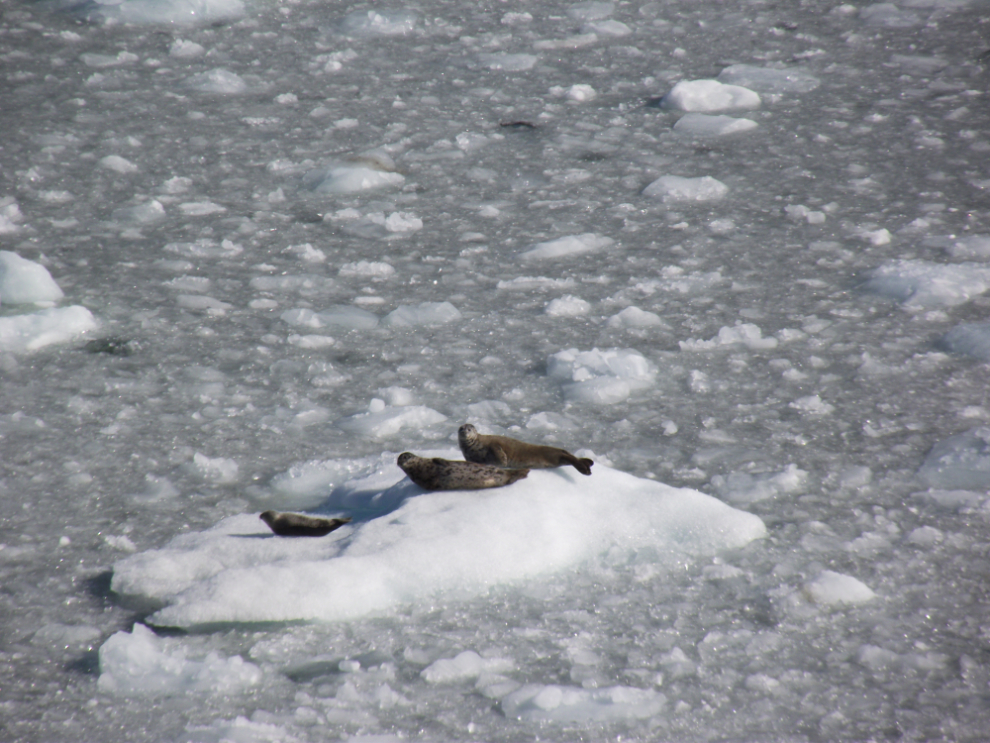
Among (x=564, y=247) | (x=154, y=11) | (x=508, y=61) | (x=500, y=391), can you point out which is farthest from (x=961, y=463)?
(x=154, y=11)

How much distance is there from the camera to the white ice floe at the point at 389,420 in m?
2.47

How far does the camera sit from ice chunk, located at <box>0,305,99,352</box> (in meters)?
2.81

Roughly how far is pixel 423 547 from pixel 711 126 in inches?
124

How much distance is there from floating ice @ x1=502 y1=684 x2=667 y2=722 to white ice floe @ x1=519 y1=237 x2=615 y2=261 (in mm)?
2039

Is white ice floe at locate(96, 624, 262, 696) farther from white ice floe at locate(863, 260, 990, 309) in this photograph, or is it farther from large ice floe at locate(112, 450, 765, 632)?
white ice floe at locate(863, 260, 990, 309)

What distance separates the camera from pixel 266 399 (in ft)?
8.60

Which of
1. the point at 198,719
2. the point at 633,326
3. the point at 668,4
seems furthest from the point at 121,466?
the point at 668,4

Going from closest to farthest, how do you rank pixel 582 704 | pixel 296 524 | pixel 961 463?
pixel 582 704 < pixel 296 524 < pixel 961 463

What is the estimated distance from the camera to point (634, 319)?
2.97 meters

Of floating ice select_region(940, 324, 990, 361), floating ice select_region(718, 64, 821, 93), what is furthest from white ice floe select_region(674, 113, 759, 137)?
floating ice select_region(940, 324, 990, 361)

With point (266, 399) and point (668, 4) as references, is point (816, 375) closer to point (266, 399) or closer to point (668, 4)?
point (266, 399)

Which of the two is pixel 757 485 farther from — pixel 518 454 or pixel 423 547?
pixel 423 547

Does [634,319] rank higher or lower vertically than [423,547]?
lower

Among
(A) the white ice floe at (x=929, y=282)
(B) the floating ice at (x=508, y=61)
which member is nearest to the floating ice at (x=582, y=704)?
(A) the white ice floe at (x=929, y=282)
